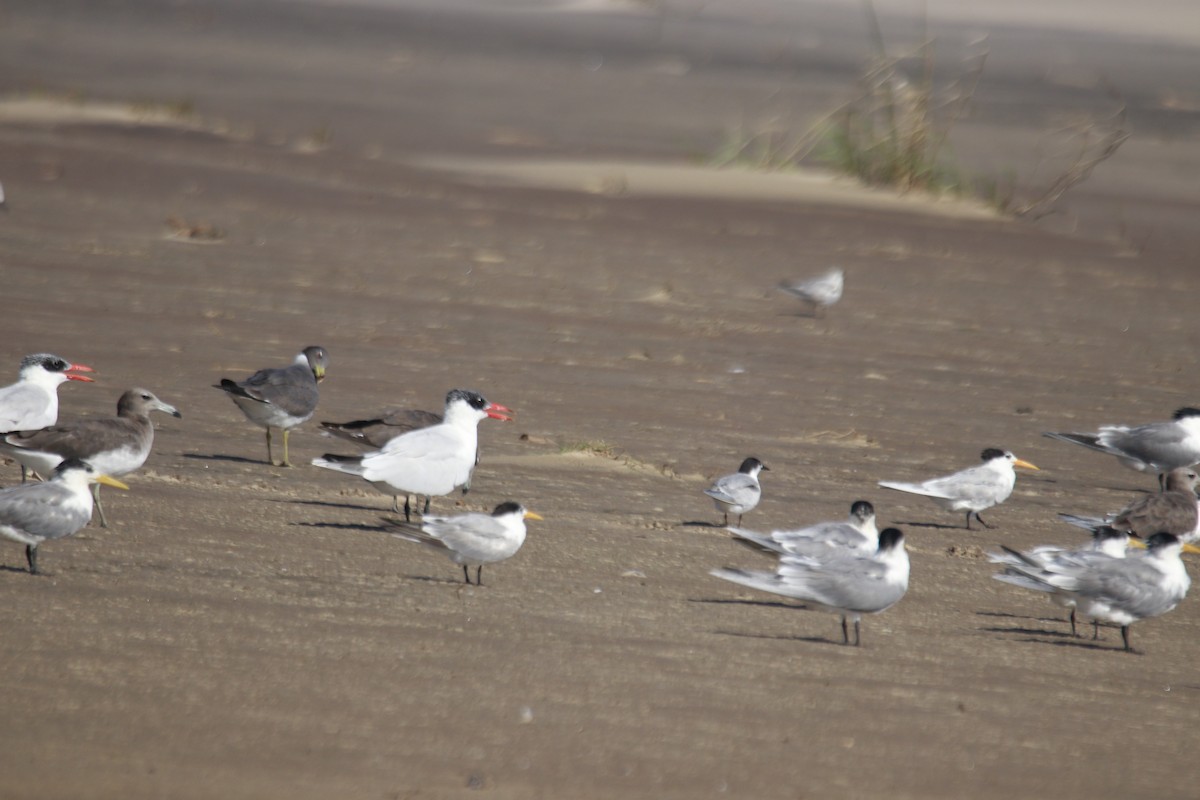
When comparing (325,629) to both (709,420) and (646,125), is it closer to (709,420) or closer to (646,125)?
(709,420)

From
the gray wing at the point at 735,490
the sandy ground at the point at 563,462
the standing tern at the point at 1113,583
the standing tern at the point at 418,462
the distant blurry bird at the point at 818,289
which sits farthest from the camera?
the distant blurry bird at the point at 818,289

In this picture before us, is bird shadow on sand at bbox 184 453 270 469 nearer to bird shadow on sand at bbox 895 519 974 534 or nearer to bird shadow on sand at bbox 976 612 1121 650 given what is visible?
bird shadow on sand at bbox 895 519 974 534

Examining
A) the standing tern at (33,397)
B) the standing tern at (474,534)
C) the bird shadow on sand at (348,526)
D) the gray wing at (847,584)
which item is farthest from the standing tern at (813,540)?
the standing tern at (33,397)

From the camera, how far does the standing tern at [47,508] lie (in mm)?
6930

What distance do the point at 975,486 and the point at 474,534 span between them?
10.7ft

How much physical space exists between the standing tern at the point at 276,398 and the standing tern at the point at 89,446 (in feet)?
3.34

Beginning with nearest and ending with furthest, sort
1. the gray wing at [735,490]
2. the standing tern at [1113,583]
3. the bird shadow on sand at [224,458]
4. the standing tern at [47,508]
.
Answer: the standing tern at [47,508] → the standing tern at [1113,583] → the gray wing at [735,490] → the bird shadow on sand at [224,458]

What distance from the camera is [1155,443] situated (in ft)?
34.8

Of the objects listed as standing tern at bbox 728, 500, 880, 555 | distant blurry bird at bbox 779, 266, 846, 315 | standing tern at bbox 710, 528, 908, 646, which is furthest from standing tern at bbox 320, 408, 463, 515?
distant blurry bird at bbox 779, 266, 846, 315

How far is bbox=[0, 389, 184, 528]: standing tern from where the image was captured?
8.06m

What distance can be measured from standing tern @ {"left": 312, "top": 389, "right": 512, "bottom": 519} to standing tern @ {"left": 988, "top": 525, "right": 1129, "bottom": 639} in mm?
2657

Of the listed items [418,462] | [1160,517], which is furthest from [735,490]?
[1160,517]

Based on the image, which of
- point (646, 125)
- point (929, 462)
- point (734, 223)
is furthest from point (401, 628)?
point (646, 125)

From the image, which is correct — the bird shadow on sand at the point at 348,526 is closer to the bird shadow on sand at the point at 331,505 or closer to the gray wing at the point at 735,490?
the bird shadow on sand at the point at 331,505
